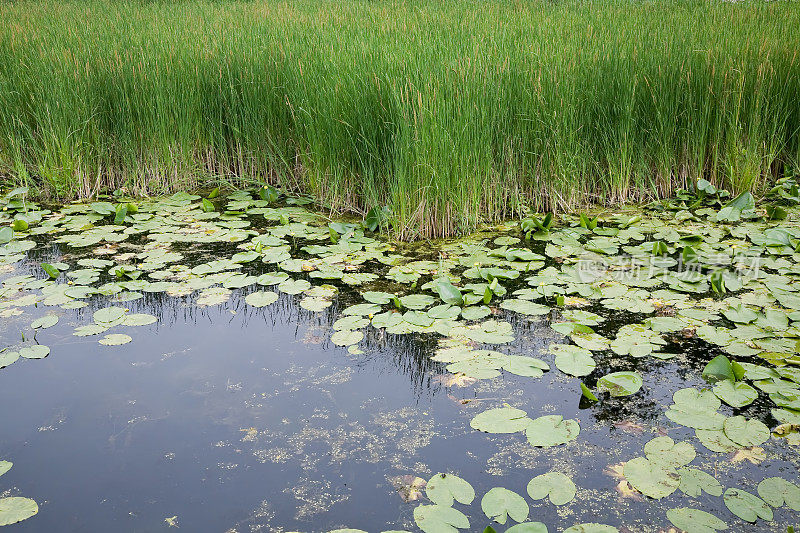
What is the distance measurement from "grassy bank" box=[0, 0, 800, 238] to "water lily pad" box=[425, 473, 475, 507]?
198cm

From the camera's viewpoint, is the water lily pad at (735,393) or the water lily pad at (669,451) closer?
the water lily pad at (669,451)

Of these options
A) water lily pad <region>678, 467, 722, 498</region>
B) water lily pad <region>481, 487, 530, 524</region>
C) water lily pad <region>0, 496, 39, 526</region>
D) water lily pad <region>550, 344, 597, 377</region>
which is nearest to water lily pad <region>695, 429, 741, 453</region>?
water lily pad <region>678, 467, 722, 498</region>

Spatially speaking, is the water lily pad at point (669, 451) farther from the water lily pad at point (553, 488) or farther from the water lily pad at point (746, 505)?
the water lily pad at point (553, 488)

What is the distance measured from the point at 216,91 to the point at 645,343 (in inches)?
128

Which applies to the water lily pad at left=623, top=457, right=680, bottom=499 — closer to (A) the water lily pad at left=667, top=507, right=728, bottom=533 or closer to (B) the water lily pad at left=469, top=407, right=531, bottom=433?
(A) the water lily pad at left=667, top=507, right=728, bottom=533

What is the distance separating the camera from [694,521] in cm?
160

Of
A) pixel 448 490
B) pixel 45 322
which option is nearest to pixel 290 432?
pixel 448 490

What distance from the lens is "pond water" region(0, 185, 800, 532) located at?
171 cm

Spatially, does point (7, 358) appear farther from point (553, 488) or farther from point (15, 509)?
point (553, 488)

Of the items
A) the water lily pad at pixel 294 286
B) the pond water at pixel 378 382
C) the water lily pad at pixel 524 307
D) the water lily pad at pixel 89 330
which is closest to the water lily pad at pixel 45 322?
the pond water at pixel 378 382

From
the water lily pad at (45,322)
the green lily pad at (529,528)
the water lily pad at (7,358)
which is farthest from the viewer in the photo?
the water lily pad at (45,322)

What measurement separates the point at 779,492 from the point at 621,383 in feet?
1.92

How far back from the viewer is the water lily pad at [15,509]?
1.66 m

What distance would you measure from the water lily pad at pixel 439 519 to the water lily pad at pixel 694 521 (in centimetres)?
51
